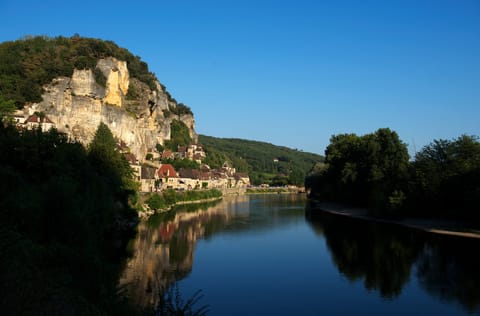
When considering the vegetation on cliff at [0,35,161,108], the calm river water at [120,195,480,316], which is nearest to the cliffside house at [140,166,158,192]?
the vegetation on cliff at [0,35,161,108]

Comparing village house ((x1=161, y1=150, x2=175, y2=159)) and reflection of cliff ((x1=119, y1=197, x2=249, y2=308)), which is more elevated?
village house ((x1=161, y1=150, x2=175, y2=159))

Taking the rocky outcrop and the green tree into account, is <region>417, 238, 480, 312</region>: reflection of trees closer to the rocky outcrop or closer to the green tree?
the green tree

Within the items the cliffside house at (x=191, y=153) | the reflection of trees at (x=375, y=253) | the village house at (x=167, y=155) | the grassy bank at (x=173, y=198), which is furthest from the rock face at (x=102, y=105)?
the reflection of trees at (x=375, y=253)

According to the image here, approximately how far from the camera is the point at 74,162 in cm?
2820

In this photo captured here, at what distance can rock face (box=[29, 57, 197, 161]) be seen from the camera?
53.9 meters

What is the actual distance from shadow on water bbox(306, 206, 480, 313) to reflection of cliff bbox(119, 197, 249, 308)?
31.1ft

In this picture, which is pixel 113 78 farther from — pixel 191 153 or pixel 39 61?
pixel 191 153

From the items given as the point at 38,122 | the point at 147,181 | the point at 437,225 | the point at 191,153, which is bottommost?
the point at 437,225

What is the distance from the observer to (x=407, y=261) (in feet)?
82.8

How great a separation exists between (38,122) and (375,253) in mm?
39853

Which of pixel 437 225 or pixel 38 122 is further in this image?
pixel 38 122

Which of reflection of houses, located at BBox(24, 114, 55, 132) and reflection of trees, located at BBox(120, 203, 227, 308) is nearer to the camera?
reflection of trees, located at BBox(120, 203, 227, 308)

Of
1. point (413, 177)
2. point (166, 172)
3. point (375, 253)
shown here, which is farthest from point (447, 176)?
point (166, 172)

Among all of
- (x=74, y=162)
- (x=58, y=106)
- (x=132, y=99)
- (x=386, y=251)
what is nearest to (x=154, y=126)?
(x=132, y=99)
